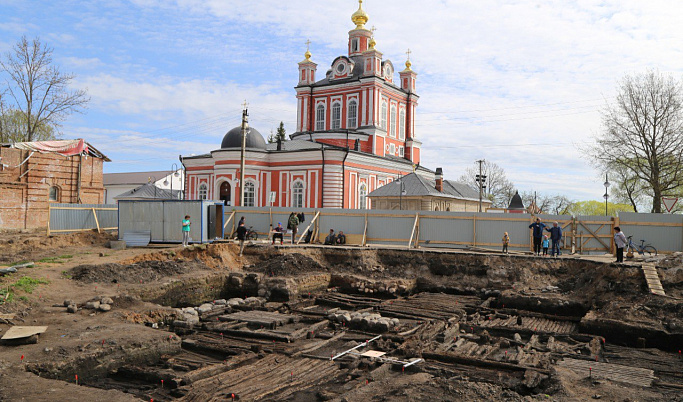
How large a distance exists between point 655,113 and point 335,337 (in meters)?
29.8

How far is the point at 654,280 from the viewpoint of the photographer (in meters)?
15.5

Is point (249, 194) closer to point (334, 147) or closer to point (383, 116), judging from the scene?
point (334, 147)

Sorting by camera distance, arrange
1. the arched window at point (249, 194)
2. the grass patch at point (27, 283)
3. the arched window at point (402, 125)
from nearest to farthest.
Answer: the grass patch at point (27, 283)
the arched window at point (249, 194)
the arched window at point (402, 125)

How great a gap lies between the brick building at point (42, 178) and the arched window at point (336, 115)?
20044 mm

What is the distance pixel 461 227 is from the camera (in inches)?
929

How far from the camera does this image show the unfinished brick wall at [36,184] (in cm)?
3034

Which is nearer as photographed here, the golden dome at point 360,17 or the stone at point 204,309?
the stone at point 204,309

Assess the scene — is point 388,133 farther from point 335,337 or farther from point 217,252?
point 335,337

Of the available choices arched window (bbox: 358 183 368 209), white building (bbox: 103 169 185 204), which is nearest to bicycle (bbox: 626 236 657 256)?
arched window (bbox: 358 183 368 209)

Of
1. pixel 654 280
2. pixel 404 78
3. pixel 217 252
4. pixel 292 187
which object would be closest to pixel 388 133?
pixel 404 78

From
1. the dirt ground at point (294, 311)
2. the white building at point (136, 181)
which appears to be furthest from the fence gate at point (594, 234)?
the white building at point (136, 181)

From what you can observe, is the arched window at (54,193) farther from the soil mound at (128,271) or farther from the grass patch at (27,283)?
the grass patch at (27,283)

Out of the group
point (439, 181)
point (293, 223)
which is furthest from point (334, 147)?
point (293, 223)

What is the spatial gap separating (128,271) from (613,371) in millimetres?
14918
